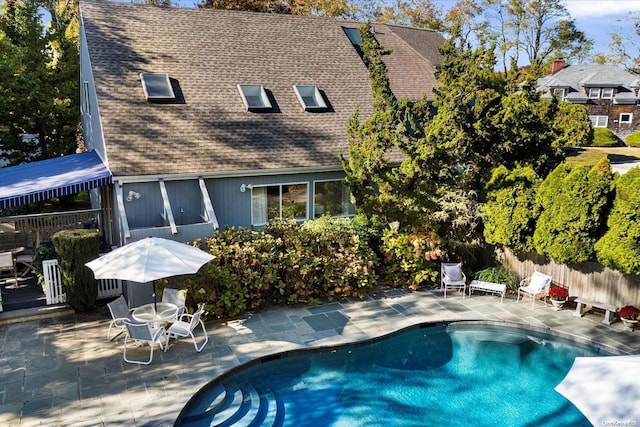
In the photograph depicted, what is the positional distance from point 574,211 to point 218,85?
13.6 metres

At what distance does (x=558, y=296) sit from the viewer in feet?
48.0

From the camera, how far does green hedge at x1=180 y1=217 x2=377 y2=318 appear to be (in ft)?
44.8

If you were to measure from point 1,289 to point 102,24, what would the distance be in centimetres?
1096

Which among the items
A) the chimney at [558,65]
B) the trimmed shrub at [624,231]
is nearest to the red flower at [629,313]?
the trimmed shrub at [624,231]

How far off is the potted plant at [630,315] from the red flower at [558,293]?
1.56m

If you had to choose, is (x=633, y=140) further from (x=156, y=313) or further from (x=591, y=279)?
(x=156, y=313)

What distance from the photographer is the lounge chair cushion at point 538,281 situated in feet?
49.5

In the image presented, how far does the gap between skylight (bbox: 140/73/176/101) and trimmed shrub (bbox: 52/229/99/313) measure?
6302 millimetres

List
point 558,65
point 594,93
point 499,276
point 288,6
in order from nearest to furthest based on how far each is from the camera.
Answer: point 499,276 < point 288,6 < point 594,93 < point 558,65

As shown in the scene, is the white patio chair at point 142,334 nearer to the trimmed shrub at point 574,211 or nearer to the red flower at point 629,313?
the trimmed shrub at point 574,211

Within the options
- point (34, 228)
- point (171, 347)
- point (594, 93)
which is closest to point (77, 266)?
point (171, 347)

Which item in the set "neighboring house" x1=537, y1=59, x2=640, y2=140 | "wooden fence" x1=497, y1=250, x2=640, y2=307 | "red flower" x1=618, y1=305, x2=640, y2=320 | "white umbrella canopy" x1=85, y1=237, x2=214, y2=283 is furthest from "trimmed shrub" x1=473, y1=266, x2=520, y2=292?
"neighboring house" x1=537, y1=59, x2=640, y2=140

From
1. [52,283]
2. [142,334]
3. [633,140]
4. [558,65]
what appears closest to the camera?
[142,334]

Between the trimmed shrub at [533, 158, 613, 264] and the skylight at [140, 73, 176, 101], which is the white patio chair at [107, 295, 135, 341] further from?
the trimmed shrub at [533, 158, 613, 264]
